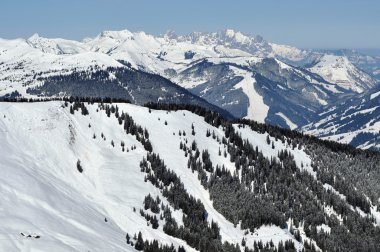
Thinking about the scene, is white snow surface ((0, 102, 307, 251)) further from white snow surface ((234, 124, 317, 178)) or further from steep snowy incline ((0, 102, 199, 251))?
white snow surface ((234, 124, 317, 178))

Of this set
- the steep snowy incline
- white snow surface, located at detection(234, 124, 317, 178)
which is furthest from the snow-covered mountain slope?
white snow surface, located at detection(234, 124, 317, 178)

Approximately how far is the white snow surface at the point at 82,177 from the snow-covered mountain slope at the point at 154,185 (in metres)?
0.33

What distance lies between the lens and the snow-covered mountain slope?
88.3 metres

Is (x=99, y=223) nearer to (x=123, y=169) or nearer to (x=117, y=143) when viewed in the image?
(x=123, y=169)

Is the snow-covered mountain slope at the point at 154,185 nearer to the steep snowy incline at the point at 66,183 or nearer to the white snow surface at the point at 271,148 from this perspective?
the steep snowy incline at the point at 66,183

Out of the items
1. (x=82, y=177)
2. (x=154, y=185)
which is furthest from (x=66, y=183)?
(x=154, y=185)

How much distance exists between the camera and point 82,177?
4847 inches

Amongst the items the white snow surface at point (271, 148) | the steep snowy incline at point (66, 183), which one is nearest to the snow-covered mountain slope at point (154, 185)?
the steep snowy incline at point (66, 183)

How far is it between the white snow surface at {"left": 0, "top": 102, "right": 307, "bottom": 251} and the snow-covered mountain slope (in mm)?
335

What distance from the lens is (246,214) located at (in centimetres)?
13538

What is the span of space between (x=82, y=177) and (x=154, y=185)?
17.0 metres

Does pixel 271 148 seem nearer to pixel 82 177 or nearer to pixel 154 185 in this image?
pixel 154 185

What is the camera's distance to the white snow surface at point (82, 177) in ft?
255

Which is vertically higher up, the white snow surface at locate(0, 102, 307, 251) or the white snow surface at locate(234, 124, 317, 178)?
the white snow surface at locate(0, 102, 307, 251)
